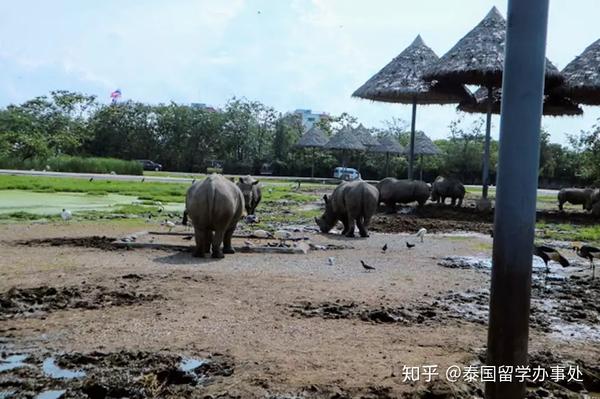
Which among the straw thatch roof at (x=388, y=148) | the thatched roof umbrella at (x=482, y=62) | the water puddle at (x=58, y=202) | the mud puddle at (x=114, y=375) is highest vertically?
the thatched roof umbrella at (x=482, y=62)

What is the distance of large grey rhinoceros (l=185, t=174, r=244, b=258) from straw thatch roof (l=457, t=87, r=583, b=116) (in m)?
18.0

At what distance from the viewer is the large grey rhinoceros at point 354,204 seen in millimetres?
14203

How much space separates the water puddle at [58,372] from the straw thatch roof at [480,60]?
1784 cm

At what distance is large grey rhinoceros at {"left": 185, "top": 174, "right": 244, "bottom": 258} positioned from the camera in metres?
9.91

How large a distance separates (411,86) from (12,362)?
2083 cm

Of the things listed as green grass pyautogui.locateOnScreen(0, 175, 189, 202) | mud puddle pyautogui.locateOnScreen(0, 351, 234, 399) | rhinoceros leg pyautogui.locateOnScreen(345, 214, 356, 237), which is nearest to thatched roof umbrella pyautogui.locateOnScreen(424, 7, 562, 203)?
rhinoceros leg pyautogui.locateOnScreen(345, 214, 356, 237)

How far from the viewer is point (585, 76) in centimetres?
2156

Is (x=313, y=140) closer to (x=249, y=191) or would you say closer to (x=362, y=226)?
(x=249, y=191)

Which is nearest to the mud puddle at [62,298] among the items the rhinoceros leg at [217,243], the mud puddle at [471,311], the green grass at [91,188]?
the mud puddle at [471,311]

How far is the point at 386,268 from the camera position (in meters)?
9.90

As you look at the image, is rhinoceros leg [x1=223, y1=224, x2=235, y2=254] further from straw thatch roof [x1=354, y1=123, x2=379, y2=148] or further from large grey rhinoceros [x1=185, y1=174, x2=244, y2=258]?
straw thatch roof [x1=354, y1=123, x2=379, y2=148]

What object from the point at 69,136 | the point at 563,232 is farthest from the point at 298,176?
the point at 563,232

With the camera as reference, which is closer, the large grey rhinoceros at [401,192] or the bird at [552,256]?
the bird at [552,256]

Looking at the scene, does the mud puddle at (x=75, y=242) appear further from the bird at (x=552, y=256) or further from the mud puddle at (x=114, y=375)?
the bird at (x=552, y=256)
